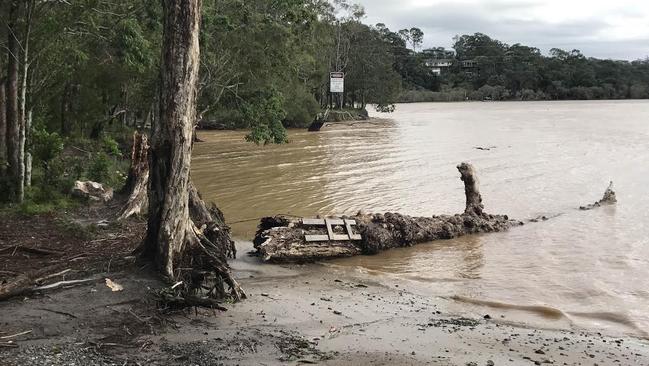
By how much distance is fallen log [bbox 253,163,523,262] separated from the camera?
10.8m

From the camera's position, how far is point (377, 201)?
60.4 feet

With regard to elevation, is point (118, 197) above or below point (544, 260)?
above

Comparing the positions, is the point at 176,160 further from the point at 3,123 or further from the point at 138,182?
the point at 3,123

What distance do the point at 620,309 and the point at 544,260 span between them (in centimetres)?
292

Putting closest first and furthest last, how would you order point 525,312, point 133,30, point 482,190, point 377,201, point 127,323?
point 127,323 → point 525,312 → point 133,30 → point 377,201 → point 482,190

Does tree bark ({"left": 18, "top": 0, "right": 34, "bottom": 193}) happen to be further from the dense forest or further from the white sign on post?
the white sign on post

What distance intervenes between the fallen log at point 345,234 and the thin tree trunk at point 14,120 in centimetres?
486

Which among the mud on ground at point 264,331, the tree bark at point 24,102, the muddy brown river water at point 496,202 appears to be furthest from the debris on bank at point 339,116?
the mud on ground at point 264,331

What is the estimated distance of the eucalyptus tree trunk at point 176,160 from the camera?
7.42 m

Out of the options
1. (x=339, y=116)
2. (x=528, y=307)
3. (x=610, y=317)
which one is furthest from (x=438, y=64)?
(x=610, y=317)

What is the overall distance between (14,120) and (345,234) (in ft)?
23.0

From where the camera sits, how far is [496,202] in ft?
61.4

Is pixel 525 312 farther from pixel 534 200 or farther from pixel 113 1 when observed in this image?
pixel 113 1

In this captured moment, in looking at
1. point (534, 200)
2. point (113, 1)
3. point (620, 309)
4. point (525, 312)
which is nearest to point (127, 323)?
point (525, 312)
